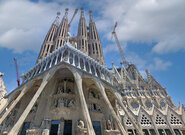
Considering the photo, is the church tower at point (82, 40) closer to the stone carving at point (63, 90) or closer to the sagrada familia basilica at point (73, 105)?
the sagrada familia basilica at point (73, 105)

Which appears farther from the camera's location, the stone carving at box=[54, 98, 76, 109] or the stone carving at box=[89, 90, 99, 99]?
the stone carving at box=[89, 90, 99, 99]

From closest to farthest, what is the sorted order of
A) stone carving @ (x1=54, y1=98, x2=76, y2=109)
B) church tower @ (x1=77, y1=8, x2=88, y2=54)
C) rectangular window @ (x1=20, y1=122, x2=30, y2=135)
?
stone carving @ (x1=54, y1=98, x2=76, y2=109) → rectangular window @ (x1=20, y1=122, x2=30, y2=135) → church tower @ (x1=77, y1=8, x2=88, y2=54)

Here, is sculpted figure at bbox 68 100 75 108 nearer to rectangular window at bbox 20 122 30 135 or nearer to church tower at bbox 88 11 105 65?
rectangular window at bbox 20 122 30 135

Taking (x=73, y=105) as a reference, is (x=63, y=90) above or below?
above

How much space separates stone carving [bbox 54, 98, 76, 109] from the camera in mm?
15062

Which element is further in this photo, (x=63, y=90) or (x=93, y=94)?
(x=93, y=94)

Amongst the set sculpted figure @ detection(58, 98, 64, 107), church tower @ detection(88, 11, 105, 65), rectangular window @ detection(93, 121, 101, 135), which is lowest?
rectangular window @ detection(93, 121, 101, 135)

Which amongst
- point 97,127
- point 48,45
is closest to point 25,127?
point 97,127

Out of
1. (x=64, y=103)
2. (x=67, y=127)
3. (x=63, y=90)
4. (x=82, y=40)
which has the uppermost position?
(x=82, y=40)

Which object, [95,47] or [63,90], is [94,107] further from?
[95,47]

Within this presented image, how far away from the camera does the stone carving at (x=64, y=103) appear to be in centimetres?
1506

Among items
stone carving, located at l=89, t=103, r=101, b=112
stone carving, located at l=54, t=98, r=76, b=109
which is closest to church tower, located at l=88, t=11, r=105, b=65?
stone carving, located at l=89, t=103, r=101, b=112

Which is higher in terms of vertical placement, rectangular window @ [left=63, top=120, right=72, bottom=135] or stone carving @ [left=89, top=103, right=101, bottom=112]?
stone carving @ [left=89, top=103, right=101, bottom=112]

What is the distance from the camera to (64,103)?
1552 centimetres
